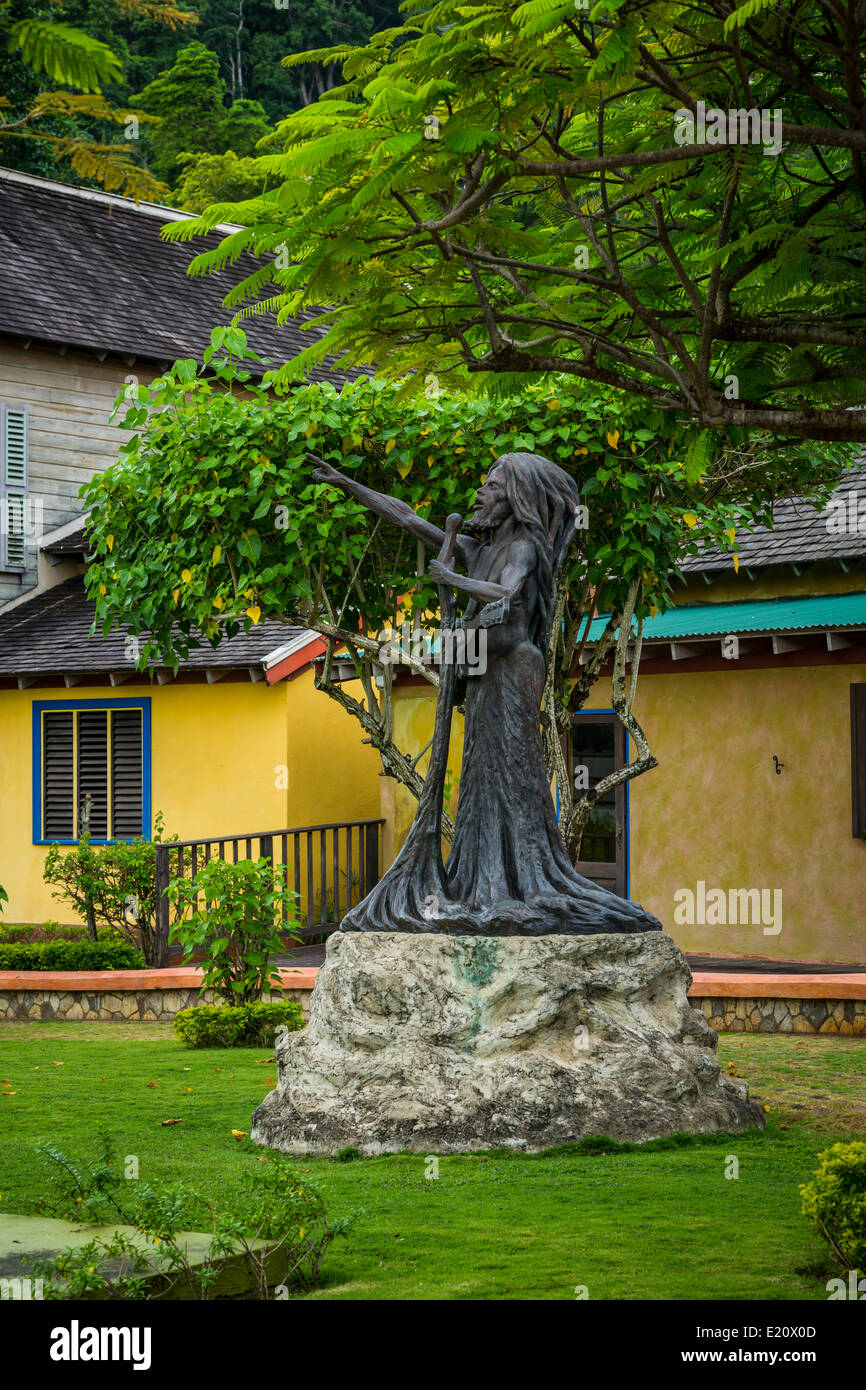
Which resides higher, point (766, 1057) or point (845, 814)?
point (845, 814)

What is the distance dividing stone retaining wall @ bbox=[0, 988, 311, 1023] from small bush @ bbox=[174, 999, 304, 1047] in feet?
5.09

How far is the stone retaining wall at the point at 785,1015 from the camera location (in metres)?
11.9

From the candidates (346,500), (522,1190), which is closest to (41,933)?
(346,500)

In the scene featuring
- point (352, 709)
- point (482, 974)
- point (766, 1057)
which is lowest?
point (766, 1057)

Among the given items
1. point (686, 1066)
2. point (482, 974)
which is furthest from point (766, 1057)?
point (482, 974)

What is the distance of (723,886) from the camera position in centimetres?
1602

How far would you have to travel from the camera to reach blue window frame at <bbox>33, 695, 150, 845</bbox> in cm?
1903

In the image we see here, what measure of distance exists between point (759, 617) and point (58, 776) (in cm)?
928

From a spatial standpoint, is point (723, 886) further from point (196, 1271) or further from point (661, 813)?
point (196, 1271)

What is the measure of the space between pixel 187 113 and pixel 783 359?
104 feet

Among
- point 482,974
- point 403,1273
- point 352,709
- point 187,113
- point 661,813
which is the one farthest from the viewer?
point 187,113

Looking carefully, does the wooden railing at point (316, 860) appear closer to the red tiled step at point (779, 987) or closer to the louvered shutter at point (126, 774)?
the louvered shutter at point (126, 774)

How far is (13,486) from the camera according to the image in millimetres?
20531

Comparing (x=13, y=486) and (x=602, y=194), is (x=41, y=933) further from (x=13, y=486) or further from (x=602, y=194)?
(x=602, y=194)
